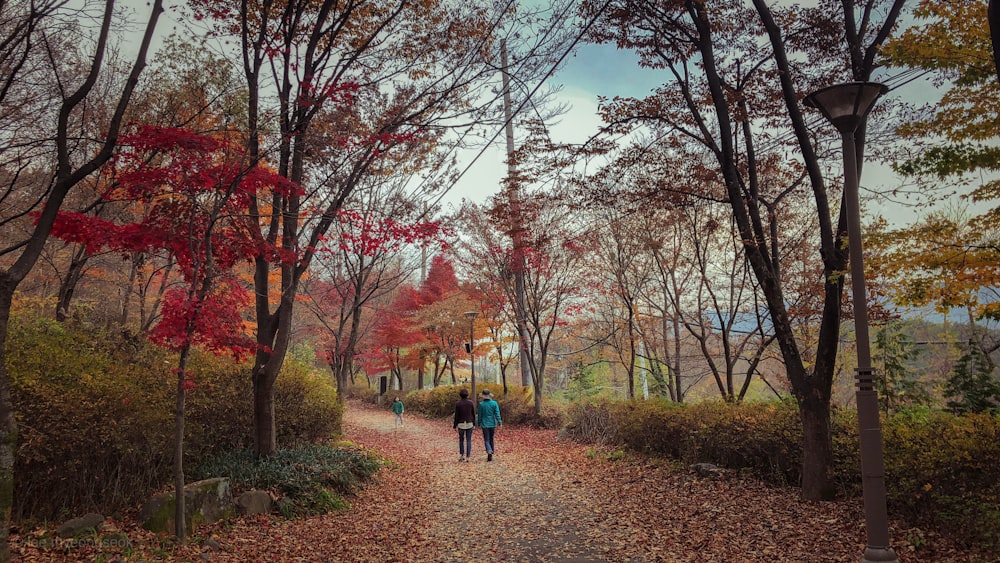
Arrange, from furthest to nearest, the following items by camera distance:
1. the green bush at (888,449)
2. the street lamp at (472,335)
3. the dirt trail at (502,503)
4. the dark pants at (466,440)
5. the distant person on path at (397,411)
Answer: the street lamp at (472,335) → the distant person on path at (397,411) → the dark pants at (466,440) → the dirt trail at (502,503) → the green bush at (888,449)

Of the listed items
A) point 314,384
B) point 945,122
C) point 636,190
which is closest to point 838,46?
point 945,122

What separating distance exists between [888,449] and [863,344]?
250 centimetres

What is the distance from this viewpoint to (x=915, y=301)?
18.8ft

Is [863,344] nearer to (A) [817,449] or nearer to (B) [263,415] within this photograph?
(A) [817,449]

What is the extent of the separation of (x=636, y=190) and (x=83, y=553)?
9.03 meters

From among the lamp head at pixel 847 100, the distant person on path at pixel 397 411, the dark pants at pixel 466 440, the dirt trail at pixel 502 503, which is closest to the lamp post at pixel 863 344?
the lamp head at pixel 847 100

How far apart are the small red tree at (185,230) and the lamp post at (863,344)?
19.1 ft

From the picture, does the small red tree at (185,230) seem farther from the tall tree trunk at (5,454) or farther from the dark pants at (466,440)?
the dark pants at (466,440)

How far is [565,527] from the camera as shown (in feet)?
21.1

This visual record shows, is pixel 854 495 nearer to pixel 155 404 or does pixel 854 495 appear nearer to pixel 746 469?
pixel 746 469

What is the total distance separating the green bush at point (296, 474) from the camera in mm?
6980

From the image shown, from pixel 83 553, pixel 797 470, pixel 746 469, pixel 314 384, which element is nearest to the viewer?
pixel 83 553

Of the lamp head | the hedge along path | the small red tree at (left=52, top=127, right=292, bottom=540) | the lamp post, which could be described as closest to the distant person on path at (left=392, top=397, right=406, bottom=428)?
the hedge along path

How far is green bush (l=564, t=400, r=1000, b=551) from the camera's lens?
4.80m
